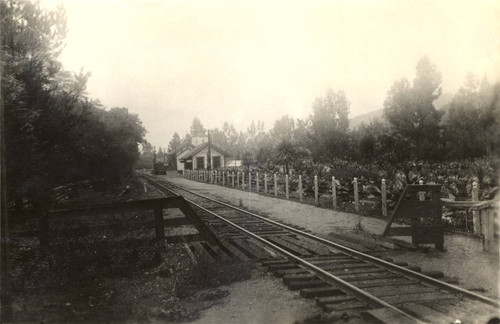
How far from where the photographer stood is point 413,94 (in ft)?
131

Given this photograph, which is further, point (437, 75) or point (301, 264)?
point (437, 75)

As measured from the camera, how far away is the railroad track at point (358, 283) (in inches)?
181

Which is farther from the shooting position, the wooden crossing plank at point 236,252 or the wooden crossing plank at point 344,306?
the wooden crossing plank at point 236,252

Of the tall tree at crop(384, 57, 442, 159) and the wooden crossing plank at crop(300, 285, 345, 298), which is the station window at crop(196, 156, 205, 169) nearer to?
the tall tree at crop(384, 57, 442, 159)

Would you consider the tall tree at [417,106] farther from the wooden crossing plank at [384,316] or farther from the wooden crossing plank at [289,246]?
the wooden crossing plank at [384,316]

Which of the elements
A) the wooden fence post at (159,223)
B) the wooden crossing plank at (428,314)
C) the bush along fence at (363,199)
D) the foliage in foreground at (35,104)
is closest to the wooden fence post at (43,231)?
the foliage in foreground at (35,104)

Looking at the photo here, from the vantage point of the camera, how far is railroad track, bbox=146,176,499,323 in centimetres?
461

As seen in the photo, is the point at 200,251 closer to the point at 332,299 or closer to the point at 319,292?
the point at 319,292

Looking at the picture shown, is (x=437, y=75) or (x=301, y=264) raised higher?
(x=437, y=75)

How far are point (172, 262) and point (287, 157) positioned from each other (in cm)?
2118

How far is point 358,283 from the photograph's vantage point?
5.76 meters

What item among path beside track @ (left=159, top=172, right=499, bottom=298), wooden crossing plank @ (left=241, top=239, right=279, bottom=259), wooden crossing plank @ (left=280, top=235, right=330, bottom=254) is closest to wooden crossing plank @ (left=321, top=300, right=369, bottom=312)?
path beside track @ (left=159, top=172, right=499, bottom=298)

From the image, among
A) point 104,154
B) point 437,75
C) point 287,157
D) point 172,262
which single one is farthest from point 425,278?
point 437,75

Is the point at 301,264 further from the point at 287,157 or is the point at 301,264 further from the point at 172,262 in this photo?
the point at 287,157
